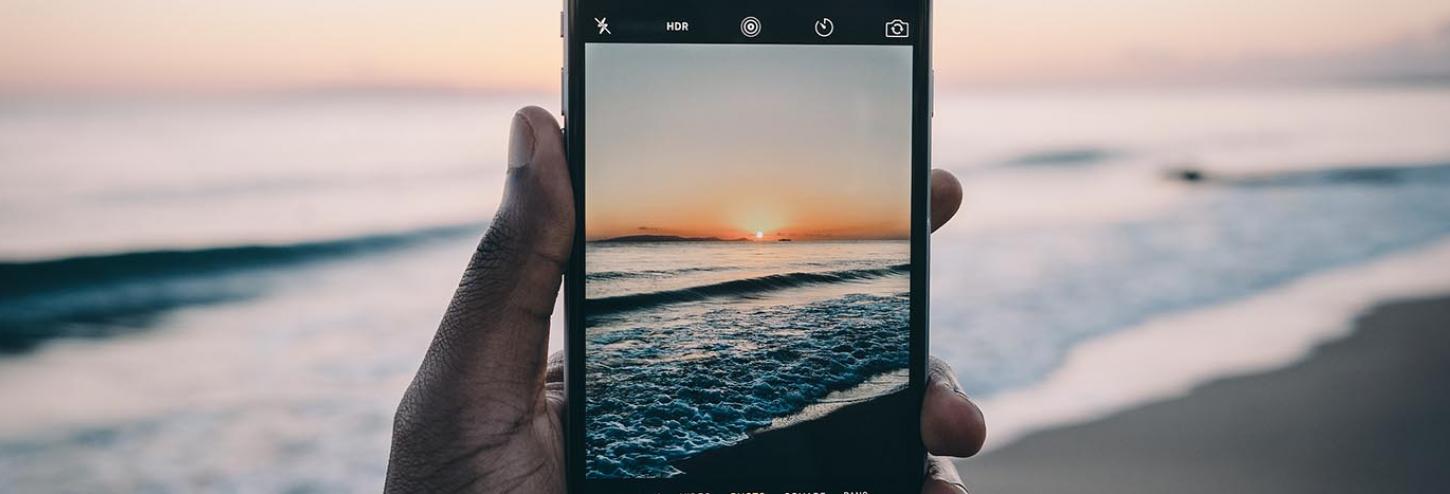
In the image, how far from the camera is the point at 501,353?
1.22 meters

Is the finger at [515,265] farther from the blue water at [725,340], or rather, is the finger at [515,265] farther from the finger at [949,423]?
the finger at [949,423]

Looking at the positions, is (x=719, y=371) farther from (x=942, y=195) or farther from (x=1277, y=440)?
(x=1277, y=440)

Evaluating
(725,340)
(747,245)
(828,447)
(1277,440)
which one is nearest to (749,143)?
(747,245)

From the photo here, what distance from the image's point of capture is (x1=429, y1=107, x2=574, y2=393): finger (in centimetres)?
119

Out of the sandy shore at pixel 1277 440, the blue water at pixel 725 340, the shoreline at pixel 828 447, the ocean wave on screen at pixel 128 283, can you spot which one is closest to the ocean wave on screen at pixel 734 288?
the blue water at pixel 725 340

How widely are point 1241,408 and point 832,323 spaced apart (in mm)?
1772

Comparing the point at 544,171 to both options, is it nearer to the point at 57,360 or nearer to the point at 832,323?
the point at 832,323

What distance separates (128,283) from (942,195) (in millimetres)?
2480

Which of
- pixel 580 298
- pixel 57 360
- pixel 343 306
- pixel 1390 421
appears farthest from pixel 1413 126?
pixel 57 360

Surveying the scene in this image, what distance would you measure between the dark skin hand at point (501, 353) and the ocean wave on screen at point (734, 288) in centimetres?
6

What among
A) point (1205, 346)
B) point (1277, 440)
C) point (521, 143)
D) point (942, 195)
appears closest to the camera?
point (521, 143)

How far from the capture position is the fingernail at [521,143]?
1188mm

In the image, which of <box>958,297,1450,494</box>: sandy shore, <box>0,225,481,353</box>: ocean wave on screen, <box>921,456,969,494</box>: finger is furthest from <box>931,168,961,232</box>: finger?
<box>0,225,481,353</box>: ocean wave on screen

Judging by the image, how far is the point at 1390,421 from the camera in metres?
2.67
